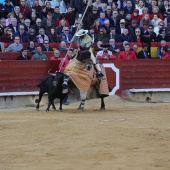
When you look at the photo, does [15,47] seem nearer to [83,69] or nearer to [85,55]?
[83,69]

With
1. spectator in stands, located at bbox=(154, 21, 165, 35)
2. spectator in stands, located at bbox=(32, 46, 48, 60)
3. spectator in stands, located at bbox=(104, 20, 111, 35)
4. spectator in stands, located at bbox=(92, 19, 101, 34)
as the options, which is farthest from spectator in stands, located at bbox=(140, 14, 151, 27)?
spectator in stands, located at bbox=(32, 46, 48, 60)

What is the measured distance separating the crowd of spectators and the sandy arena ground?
3.00m

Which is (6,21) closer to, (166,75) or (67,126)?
(166,75)

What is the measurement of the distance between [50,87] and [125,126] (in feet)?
12.4

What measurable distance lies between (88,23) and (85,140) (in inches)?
373

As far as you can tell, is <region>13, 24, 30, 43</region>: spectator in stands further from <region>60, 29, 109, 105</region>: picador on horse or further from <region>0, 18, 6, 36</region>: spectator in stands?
<region>60, 29, 109, 105</region>: picador on horse

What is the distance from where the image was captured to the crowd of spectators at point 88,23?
17.7m

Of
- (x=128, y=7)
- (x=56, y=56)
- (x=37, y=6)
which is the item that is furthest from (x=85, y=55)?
(x=128, y=7)

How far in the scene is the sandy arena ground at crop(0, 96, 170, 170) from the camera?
8.41 metres

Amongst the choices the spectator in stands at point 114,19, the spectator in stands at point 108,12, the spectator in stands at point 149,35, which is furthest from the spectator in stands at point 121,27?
the spectator in stands at point 149,35

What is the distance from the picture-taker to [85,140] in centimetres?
1018

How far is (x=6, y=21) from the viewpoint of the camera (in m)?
17.8

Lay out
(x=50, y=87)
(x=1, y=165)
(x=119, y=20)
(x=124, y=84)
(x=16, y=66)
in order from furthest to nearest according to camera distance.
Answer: (x=119, y=20) < (x=124, y=84) < (x=16, y=66) < (x=50, y=87) < (x=1, y=165)

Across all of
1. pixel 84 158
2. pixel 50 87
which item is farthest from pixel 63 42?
pixel 84 158
